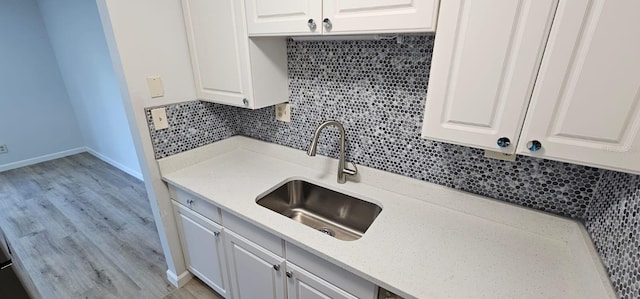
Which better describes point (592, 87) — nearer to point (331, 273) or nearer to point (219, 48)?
point (331, 273)

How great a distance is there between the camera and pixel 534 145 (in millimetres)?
830

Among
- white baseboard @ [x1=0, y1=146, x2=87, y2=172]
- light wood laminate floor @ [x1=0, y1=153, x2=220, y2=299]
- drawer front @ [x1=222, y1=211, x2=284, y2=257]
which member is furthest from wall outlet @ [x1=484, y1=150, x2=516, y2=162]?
white baseboard @ [x1=0, y1=146, x2=87, y2=172]

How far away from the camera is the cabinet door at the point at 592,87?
0.66 metres

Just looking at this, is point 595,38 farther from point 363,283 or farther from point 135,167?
point 135,167

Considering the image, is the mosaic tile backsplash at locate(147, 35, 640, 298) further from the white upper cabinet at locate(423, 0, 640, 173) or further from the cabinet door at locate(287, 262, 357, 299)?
the cabinet door at locate(287, 262, 357, 299)

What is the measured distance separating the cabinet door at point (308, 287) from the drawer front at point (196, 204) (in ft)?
1.65

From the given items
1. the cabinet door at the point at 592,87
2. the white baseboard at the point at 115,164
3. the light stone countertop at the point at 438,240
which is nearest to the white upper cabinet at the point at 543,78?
the cabinet door at the point at 592,87

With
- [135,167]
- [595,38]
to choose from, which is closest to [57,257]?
[135,167]

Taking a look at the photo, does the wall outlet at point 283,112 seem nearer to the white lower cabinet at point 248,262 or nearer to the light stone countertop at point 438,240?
the light stone countertop at point 438,240

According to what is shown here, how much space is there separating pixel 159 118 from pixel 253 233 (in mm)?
863

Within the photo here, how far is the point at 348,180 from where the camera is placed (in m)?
1.56

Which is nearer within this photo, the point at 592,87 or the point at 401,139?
the point at 592,87

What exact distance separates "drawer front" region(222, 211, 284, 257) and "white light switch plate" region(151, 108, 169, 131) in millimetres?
640

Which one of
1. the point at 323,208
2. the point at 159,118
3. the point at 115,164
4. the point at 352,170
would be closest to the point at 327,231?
the point at 323,208
